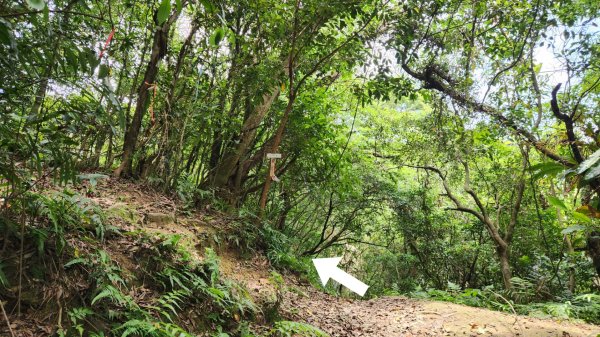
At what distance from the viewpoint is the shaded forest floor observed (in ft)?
15.3

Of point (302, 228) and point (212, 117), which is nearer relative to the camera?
point (212, 117)

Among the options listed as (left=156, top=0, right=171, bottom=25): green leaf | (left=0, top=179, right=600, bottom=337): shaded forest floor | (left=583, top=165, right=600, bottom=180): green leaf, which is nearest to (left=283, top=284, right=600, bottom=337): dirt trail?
(left=0, top=179, right=600, bottom=337): shaded forest floor

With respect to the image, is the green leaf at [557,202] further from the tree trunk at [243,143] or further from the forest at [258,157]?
the tree trunk at [243,143]

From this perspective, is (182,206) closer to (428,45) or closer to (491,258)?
(428,45)

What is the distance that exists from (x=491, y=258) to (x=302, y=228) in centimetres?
549

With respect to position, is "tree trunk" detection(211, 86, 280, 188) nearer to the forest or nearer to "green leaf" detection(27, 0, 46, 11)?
the forest

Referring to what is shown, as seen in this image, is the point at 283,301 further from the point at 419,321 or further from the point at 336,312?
the point at 419,321

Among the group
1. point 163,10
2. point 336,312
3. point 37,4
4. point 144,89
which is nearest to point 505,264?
point 336,312

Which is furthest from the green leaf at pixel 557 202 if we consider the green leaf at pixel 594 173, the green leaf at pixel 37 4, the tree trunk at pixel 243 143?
the tree trunk at pixel 243 143

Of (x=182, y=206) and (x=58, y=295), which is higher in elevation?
(x=182, y=206)

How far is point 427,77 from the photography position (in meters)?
8.28

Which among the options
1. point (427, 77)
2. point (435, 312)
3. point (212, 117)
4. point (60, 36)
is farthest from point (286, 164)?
point (60, 36)

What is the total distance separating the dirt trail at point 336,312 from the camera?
4863 mm

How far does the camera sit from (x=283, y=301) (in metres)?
5.13
